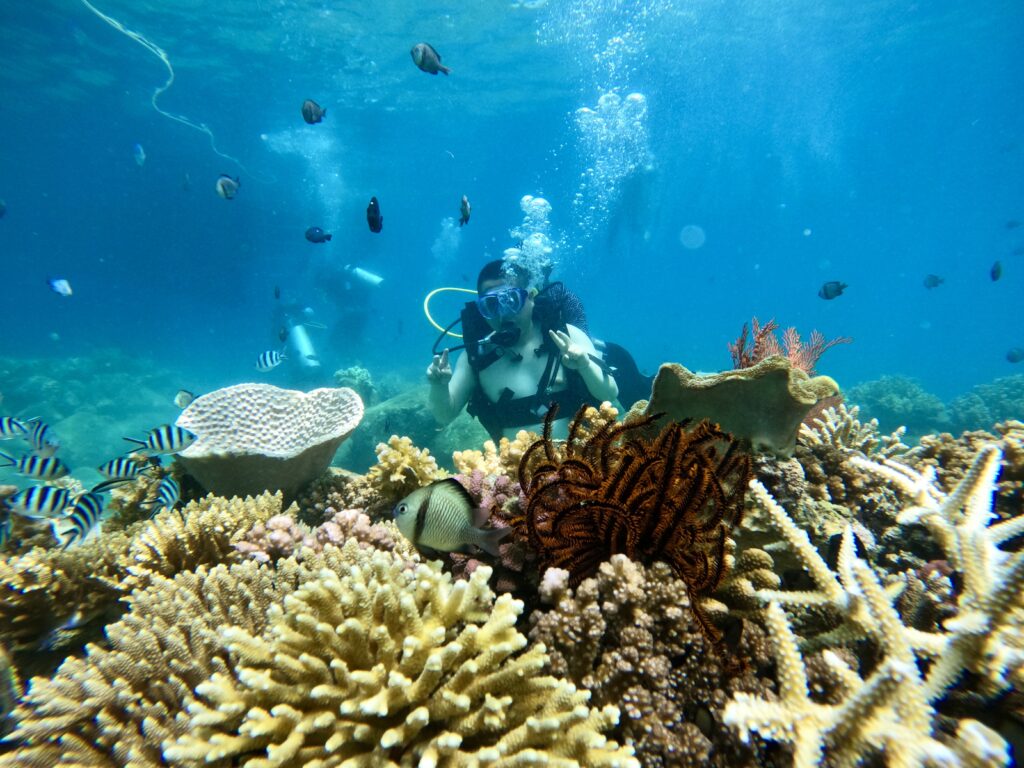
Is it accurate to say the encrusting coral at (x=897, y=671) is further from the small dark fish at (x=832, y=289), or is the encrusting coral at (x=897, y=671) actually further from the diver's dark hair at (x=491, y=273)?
the small dark fish at (x=832, y=289)

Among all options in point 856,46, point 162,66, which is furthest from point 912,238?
point 162,66

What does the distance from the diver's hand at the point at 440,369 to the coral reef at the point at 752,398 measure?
326 centimetres

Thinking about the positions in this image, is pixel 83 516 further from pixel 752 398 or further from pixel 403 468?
pixel 752 398

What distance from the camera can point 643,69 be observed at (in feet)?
134

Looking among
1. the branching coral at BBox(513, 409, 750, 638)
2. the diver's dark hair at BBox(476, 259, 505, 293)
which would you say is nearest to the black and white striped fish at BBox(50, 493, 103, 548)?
the branching coral at BBox(513, 409, 750, 638)

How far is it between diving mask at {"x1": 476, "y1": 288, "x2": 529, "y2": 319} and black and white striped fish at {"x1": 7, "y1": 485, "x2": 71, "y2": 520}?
178 inches

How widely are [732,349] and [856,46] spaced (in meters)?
53.0

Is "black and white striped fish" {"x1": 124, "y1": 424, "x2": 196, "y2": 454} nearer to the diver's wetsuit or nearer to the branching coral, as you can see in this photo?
the branching coral

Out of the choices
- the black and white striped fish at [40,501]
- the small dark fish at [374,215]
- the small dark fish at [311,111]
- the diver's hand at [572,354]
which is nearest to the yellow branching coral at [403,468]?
the diver's hand at [572,354]

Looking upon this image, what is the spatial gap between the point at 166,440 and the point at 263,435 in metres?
1.03

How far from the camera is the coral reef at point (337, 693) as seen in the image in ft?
4.87

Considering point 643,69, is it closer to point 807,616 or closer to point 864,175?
point 807,616

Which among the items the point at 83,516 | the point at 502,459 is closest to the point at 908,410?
the point at 502,459

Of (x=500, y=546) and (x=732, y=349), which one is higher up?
(x=732, y=349)
